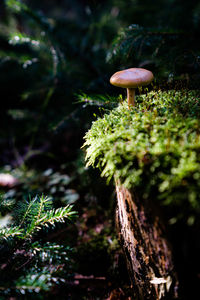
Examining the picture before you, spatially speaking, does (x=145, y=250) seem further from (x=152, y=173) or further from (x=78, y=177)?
(x=78, y=177)

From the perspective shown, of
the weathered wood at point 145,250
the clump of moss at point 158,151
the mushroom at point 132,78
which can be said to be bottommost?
the weathered wood at point 145,250

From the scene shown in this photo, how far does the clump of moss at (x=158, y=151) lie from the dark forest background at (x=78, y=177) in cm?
17

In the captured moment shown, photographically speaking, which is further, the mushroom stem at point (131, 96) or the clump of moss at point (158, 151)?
the mushroom stem at point (131, 96)

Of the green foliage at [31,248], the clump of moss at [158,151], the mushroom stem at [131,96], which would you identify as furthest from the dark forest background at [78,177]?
the mushroom stem at [131,96]

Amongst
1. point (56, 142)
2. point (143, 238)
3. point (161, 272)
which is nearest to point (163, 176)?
point (143, 238)

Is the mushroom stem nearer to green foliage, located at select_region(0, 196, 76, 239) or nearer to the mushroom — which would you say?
the mushroom

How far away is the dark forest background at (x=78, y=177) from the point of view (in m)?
1.35

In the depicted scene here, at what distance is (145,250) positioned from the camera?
144 centimetres

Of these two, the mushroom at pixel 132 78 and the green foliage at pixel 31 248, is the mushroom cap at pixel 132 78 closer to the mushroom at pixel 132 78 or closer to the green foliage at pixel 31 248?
the mushroom at pixel 132 78

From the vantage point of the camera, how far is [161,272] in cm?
138

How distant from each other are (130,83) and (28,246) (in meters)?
1.48

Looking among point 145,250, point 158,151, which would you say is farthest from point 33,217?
point 158,151

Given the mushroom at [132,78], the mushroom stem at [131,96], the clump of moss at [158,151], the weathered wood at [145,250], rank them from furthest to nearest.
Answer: the mushroom stem at [131,96], the mushroom at [132,78], the weathered wood at [145,250], the clump of moss at [158,151]

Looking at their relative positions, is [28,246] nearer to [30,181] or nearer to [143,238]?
[143,238]
